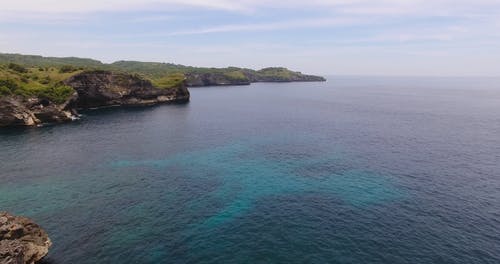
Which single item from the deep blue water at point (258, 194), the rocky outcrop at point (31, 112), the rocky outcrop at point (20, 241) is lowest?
the deep blue water at point (258, 194)

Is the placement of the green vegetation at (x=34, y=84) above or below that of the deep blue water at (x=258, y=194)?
above

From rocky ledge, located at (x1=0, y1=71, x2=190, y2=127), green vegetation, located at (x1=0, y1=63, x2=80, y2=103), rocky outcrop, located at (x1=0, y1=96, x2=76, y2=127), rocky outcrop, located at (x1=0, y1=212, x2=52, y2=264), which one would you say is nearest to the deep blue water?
rocky outcrop, located at (x1=0, y1=212, x2=52, y2=264)

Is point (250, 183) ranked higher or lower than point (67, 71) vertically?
lower

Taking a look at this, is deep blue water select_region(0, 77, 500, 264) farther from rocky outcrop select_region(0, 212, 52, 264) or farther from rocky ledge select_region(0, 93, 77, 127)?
rocky ledge select_region(0, 93, 77, 127)

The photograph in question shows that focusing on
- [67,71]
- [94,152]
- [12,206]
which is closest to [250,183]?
[12,206]

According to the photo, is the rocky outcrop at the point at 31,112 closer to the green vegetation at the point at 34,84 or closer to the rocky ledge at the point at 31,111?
the rocky ledge at the point at 31,111

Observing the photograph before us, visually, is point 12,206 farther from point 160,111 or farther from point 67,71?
point 67,71

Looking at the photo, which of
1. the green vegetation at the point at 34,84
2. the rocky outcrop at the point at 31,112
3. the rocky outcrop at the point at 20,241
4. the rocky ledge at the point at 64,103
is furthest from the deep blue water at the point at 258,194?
the green vegetation at the point at 34,84
